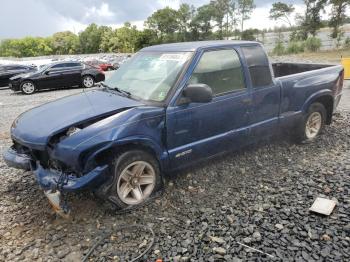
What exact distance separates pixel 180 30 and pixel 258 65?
85.7 m

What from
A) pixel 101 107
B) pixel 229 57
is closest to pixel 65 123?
pixel 101 107

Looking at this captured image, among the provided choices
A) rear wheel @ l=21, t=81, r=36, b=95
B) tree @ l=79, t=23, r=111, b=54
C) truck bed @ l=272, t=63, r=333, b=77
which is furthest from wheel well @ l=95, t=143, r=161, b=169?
tree @ l=79, t=23, r=111, b=54

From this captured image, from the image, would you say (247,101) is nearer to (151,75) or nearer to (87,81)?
(151,75)

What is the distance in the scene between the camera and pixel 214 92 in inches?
165

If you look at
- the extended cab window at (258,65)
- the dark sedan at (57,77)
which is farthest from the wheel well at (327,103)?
the dark sedan at (57,77)

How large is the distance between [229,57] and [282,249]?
2.50 metres

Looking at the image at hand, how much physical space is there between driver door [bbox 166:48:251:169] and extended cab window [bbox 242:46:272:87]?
7.7 inches

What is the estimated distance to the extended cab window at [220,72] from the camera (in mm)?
4109

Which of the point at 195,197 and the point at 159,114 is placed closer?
the point at 159,114

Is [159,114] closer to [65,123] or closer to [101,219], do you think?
[65,123]

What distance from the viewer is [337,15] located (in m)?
41.1

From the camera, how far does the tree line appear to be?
1790 inches

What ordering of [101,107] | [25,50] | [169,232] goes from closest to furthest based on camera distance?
1. [169,232]
2. [101,107]
3. [25,50]

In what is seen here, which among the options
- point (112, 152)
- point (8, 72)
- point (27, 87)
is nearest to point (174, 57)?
point (112, 152)
